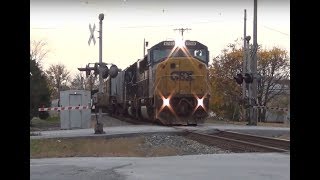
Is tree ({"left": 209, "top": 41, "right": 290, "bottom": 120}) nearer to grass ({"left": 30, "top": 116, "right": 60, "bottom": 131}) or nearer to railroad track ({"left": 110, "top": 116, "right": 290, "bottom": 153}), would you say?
grass ({"left": 30, "top": 116, "right": 60, "bottom": 131})

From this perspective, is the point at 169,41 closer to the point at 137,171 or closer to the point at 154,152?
the point at 154,152

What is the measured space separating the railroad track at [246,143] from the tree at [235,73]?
4231 cm

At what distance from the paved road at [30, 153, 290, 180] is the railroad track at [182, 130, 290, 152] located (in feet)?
7.80

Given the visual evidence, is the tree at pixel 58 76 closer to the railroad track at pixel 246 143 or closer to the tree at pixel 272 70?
the tree at pixel 272 70

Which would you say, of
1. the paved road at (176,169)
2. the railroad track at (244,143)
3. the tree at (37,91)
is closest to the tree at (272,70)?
the tree at (37,91)

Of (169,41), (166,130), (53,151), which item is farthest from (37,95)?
(53,151)

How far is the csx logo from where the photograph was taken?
2702 centimetres

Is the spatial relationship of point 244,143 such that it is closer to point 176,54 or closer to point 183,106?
point 183,106

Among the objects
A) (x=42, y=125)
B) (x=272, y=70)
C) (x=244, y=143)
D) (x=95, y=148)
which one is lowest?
(x=42, y=125)

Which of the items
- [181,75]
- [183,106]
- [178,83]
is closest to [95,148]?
[183,106]

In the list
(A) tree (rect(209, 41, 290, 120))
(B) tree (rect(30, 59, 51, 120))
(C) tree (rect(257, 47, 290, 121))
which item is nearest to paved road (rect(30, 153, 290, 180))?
(B) tree (rect(30, 59, 51, 120))

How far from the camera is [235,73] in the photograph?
219 ft

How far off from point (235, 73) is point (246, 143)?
164ft

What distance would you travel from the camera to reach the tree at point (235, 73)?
6525cm
